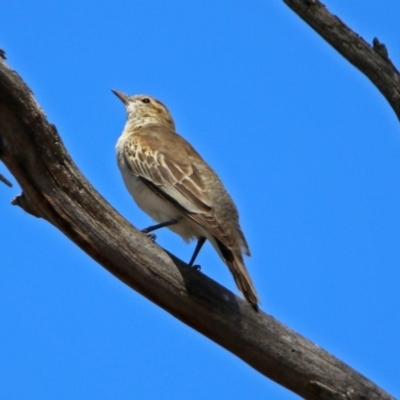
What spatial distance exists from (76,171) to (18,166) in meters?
0.42

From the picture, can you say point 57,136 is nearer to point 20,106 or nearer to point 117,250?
point 20,106

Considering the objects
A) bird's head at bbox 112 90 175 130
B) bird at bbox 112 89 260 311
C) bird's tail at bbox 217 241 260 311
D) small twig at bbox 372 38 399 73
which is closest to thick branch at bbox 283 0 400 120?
small twig at bbox 372 38 399 73

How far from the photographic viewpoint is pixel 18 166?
6465 mm

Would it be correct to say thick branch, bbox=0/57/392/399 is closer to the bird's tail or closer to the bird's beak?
the bird's tail

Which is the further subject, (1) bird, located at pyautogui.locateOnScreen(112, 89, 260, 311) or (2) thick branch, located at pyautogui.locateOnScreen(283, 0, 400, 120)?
(1) bird, located at pyautogui.locateOnScreen(112, 89, 260, 311)

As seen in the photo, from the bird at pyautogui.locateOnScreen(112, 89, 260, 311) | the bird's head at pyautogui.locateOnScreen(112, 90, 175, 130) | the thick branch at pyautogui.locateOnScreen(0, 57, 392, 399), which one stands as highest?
the bird's head at pyautogui.locateOnScreen(112, 90, 175, 130)

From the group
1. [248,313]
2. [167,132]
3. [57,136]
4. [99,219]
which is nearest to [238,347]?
[248,313]

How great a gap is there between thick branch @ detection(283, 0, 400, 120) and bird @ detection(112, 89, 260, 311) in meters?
1.94

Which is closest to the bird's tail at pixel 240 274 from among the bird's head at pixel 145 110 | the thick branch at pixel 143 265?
the thick branch at pixel 143 265

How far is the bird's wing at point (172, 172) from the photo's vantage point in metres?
8.38

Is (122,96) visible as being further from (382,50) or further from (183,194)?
(382,50)

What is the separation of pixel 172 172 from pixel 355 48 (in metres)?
2.63

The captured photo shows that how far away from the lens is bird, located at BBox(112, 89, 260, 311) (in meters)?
8.14

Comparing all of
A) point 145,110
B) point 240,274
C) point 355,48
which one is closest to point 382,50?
point 355,48
